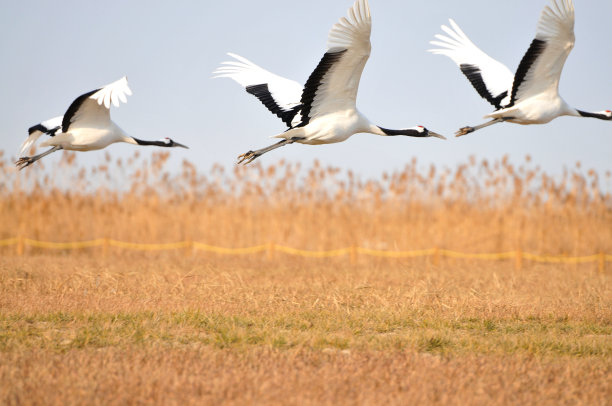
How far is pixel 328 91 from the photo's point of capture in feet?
29.5

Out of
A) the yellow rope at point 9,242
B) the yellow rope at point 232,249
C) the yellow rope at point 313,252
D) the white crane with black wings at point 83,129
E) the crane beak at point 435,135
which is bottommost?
the yellow rope at point 313,252

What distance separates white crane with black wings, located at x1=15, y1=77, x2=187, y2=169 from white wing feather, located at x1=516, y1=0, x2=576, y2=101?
510 centimetres

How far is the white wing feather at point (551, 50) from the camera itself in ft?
28.4

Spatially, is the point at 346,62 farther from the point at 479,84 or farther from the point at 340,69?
the point at 479,84

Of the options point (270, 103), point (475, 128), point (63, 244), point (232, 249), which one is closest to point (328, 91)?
point (270, 103)

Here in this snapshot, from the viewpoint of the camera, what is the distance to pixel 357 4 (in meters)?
7.65

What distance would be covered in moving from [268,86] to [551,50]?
12.8ft

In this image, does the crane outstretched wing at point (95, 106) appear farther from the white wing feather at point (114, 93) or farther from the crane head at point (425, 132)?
the crane head at point (425, 132)

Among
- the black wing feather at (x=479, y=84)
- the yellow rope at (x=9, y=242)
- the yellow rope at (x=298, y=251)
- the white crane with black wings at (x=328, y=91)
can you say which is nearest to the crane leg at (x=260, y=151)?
the white crane with black wings at (x=328, y=91)

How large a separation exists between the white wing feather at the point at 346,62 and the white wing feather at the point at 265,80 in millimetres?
960

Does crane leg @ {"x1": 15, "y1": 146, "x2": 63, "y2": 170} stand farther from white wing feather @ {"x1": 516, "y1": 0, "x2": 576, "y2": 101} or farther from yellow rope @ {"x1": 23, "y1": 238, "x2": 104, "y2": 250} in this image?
white wing feather @ {"x1": 516, "y1": 0, "x2": 576, "y2": 101}

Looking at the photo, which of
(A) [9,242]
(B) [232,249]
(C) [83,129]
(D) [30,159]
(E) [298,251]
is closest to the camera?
(C) [83,129]

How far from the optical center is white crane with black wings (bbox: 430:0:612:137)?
8.75m

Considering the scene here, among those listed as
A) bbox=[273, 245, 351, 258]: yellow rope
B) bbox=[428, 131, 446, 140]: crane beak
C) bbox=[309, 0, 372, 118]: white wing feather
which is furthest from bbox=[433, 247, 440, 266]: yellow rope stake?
bbox=[309, 0, 372, 118]: white wing feather
